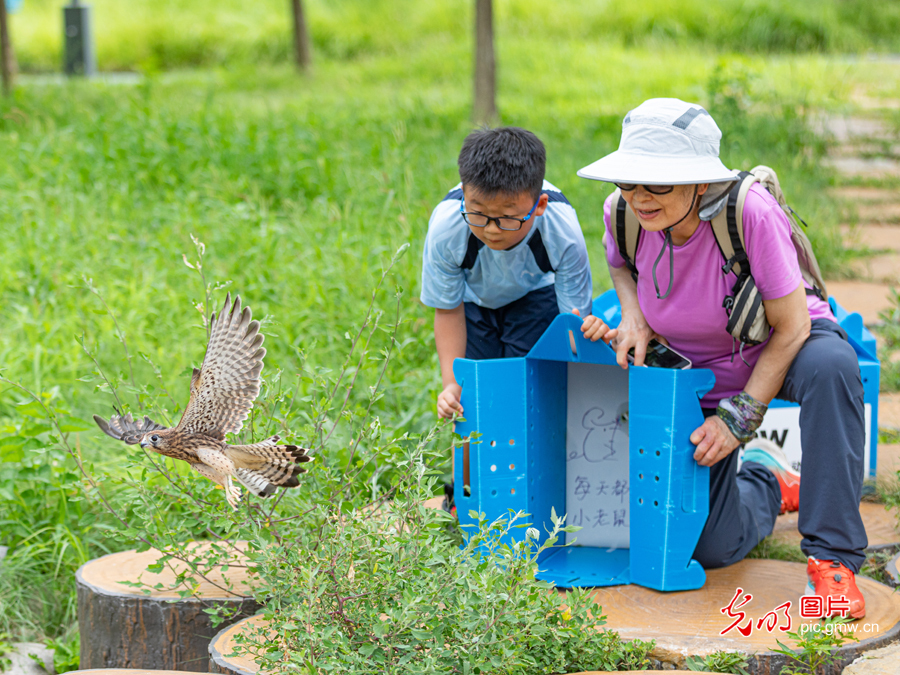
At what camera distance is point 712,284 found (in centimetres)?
229

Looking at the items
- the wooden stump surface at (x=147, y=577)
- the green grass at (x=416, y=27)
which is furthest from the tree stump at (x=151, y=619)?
the green grass at (x=416, y=27)

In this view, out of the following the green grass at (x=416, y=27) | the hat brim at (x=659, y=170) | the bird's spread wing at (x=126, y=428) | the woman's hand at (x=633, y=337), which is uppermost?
the green grass at (x=416, y=27)

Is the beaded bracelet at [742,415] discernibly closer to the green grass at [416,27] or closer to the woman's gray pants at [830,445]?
the woman's gray pants at [830,445]

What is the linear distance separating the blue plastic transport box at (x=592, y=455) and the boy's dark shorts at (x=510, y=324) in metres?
0.21

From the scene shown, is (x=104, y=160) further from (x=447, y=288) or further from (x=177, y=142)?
(x=447, y=288)

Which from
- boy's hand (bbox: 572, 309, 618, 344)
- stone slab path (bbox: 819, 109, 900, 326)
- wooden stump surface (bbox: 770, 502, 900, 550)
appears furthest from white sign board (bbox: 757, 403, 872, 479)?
stone slab path (bbox: 819, 109, 900, 326)

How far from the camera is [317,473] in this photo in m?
2.23

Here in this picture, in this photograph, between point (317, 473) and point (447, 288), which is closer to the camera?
point (317, 473)

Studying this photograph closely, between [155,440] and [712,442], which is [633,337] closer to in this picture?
[712,442]

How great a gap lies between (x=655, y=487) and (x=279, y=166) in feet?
13.3

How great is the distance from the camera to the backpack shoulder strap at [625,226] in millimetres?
2410

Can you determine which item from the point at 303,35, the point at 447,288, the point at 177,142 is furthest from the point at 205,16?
the point at 447,288

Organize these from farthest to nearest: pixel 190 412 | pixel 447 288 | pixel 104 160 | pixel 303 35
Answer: pixel 303 35 < pixel 104 160 < pixel 447 288 < pixel 190 412

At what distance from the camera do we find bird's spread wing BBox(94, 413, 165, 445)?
1.76m
